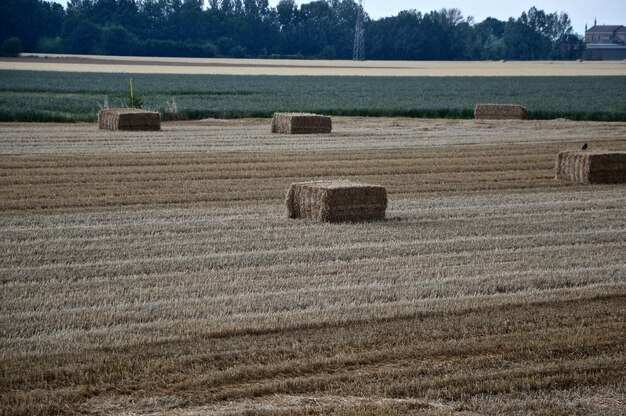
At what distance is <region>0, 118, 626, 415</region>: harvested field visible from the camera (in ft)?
25.9

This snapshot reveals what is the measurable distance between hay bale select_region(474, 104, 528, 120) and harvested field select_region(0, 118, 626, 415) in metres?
19.2

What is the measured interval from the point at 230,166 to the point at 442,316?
12.5m

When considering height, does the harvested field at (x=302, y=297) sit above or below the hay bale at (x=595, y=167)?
below

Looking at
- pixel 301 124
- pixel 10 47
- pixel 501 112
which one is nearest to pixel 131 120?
pixel 301 124

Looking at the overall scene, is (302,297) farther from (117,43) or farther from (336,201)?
(117,43)

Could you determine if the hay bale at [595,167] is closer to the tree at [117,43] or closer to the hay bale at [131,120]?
the hay bale at [131,120]

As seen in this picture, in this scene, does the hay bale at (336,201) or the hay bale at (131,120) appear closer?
the hay bale at (336,201)

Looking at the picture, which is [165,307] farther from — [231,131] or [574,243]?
[231,131]

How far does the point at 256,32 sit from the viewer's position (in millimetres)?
151625

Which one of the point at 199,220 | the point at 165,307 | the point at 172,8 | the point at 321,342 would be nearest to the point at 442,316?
the point at 321,342

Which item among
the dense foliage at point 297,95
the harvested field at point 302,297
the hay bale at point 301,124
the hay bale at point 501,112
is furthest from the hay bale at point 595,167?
the dense foliage at point 297,95

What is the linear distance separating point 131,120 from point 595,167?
1545 centimetres

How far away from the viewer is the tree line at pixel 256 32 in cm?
13075

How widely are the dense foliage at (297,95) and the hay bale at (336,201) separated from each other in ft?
76.2
